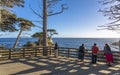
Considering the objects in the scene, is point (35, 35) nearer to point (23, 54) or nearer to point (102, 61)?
point (23, 54)

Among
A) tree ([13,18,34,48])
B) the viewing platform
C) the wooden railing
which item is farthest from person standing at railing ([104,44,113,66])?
tree ([13,18,34,48])

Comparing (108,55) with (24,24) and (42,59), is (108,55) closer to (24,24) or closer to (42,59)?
(42,59)

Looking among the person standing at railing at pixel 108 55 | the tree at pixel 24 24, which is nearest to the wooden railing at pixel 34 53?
the person standing at railing at pixel 108 55

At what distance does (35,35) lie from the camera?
151ft

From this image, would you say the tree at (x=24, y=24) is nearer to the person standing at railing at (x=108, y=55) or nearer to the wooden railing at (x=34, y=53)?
the wooden railing at (x=34, y=53)

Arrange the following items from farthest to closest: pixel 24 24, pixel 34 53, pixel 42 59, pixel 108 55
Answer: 1. pixel 24 24
2. pixel 34 53
3. pixel 42 59
4. pixel 108 55

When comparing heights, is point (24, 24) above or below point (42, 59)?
above

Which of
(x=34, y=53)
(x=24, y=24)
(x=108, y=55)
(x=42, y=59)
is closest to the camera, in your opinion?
(x=108, y=55)

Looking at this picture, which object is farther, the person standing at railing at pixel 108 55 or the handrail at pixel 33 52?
the handrail at pixel 33 52

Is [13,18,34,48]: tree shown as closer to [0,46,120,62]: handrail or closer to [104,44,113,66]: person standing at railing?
[0,46,120,62]: handrail

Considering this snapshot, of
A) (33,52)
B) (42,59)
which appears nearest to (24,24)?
(33,52)

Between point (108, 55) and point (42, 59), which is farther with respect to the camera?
point (42, 59)

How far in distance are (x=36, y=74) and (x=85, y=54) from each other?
8.30 m

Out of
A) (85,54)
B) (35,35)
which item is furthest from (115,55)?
(35,35)
